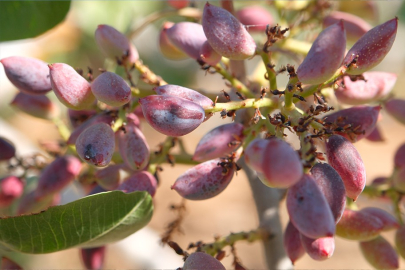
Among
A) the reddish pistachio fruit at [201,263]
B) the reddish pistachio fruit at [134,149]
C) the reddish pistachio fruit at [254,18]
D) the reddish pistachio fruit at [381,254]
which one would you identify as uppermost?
the reddish pistachio fruit at [134,149]

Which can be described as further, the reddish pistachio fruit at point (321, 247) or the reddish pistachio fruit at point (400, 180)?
the reddish pistachio fruit at point (400, 180)

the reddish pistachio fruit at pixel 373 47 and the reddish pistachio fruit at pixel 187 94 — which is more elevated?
the reddish pistachio fruit at pixel 373 47

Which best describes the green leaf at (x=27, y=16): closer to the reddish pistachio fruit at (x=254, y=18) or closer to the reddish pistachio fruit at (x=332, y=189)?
the reddish pistachio fruit at (x=254, y=18)

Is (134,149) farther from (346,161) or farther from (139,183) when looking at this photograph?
(346,161)

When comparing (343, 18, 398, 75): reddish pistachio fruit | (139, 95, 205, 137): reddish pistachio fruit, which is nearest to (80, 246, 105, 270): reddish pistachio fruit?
(139, 95, 205, 137): reddish pistachio fruit

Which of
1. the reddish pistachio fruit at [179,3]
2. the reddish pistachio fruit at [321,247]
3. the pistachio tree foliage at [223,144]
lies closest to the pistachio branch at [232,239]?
the pistachio tree foliage at [223,144]

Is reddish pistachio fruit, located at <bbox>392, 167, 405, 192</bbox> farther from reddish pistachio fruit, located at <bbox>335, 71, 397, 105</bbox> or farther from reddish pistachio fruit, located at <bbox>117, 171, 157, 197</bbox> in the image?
reddish pistachio fruit, located at <bbox>117, 171, 157, 197</bbox>

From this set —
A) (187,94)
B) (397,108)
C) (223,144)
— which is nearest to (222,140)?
(223,144)
